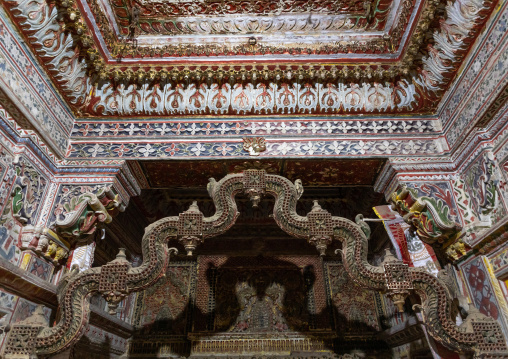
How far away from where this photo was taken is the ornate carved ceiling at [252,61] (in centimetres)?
370

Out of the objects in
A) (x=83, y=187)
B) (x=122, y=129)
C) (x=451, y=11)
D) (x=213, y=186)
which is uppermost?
(x=451, y=11)

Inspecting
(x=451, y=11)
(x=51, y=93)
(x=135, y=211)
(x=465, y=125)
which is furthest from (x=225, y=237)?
(x=451, y=11)

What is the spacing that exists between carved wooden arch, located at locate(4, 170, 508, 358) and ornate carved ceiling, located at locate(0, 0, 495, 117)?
1336 mm

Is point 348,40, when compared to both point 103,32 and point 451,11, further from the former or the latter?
point 103,32

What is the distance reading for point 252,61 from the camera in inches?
152

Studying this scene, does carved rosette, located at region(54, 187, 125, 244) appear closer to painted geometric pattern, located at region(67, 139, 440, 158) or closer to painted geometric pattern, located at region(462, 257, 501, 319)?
painted geometric pattern, located at region(67, 139, 440, 158)

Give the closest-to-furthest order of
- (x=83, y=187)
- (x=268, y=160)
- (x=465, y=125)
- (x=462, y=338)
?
(x=462, y=338), (x=465, y=125), (x=83, y=187), (x=268, y=160)

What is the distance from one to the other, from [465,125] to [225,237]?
3.80 m

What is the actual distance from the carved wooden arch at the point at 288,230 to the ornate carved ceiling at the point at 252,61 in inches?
52.6

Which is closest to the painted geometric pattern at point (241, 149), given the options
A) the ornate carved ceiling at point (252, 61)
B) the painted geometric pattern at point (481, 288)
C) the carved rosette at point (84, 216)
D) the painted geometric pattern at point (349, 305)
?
the ornate carved ceiling at point (252, 61)

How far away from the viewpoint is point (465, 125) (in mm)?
3318

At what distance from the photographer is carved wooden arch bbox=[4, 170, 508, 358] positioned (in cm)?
251

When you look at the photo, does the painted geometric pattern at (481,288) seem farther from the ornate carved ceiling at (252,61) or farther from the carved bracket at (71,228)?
the carved bracket at (71,228)

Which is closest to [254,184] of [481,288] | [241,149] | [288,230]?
[288,230]
